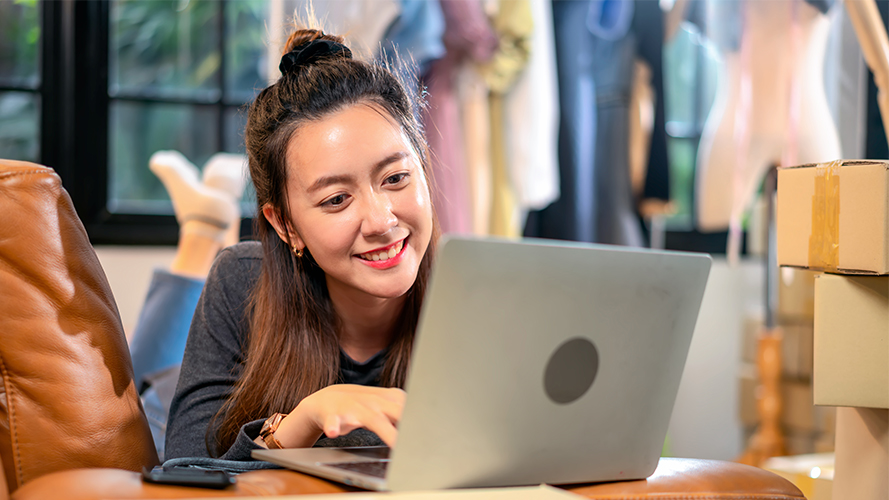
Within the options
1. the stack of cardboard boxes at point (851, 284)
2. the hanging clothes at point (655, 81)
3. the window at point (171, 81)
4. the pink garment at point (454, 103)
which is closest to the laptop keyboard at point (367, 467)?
the stack of cardboard boxes at point (851, 284)

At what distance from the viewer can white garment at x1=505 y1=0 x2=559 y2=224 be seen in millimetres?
2316

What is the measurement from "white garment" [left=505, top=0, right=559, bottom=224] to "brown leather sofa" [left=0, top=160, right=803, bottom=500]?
155cm

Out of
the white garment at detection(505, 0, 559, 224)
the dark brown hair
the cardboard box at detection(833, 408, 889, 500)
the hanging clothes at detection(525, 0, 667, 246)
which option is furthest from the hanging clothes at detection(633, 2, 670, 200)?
the cardboard box at detection(833, 408, 889, 500)

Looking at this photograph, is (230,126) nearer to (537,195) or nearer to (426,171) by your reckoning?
(537,195)

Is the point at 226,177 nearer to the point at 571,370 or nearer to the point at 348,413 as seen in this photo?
the point at 348,413

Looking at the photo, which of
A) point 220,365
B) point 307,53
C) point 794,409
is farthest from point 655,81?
point 220,365

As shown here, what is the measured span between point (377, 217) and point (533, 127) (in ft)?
4.70

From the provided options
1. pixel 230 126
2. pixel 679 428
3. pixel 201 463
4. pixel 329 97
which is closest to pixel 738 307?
pixel 679 428

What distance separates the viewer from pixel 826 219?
0.87 meters

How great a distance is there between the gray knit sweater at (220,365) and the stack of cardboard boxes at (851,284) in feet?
1.85

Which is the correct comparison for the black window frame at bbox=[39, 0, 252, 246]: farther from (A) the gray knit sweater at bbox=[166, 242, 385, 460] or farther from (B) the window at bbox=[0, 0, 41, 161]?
(A) the gray knit sweater at bbox=[166, 242, 385, 460]

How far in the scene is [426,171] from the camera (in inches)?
46.2

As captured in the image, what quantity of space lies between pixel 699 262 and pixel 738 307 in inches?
97.5

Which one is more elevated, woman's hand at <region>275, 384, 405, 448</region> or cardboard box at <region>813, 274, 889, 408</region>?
cardboard box at <region>813, 274, 889, 408</region>
